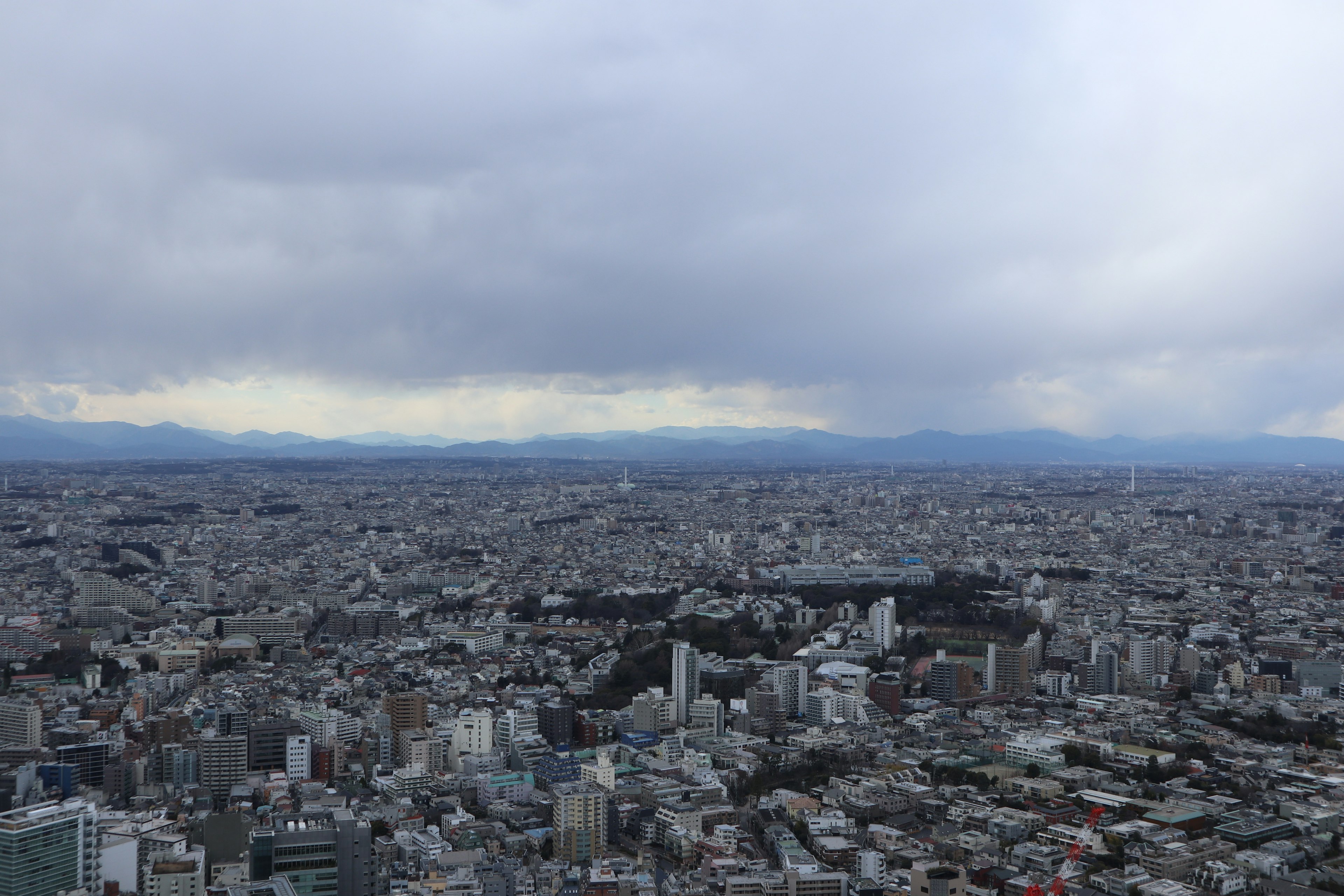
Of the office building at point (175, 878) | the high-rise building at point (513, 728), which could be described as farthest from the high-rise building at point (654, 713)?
the office building at point (175, 878)

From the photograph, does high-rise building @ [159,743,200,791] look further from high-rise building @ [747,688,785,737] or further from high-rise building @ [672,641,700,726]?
high-rise building @ [747,688,785,737]

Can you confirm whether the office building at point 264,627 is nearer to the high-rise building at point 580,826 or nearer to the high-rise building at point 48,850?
the high-rise building at point 580,826

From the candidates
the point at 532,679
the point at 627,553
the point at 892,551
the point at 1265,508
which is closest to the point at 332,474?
the point at 627,553

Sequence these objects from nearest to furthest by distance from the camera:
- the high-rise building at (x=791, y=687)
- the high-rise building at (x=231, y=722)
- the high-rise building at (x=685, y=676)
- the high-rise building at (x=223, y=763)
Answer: the high-rise building at (x=223, y=763) < the high-rise building at (x=231, y=722) < the high-rise building at (x=685, y=676) < the high-rise building at (x=791, y=687)

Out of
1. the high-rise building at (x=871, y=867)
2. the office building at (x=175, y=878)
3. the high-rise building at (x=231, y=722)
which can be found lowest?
the high-rise building at (x=871, y=867)

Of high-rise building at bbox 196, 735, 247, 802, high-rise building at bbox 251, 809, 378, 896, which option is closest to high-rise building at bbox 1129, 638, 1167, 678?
high-rise building at bbox 196, 735, 247, 802

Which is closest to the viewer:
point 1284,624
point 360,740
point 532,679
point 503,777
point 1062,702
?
point 503,777

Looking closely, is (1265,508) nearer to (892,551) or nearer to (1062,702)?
(892,551)
